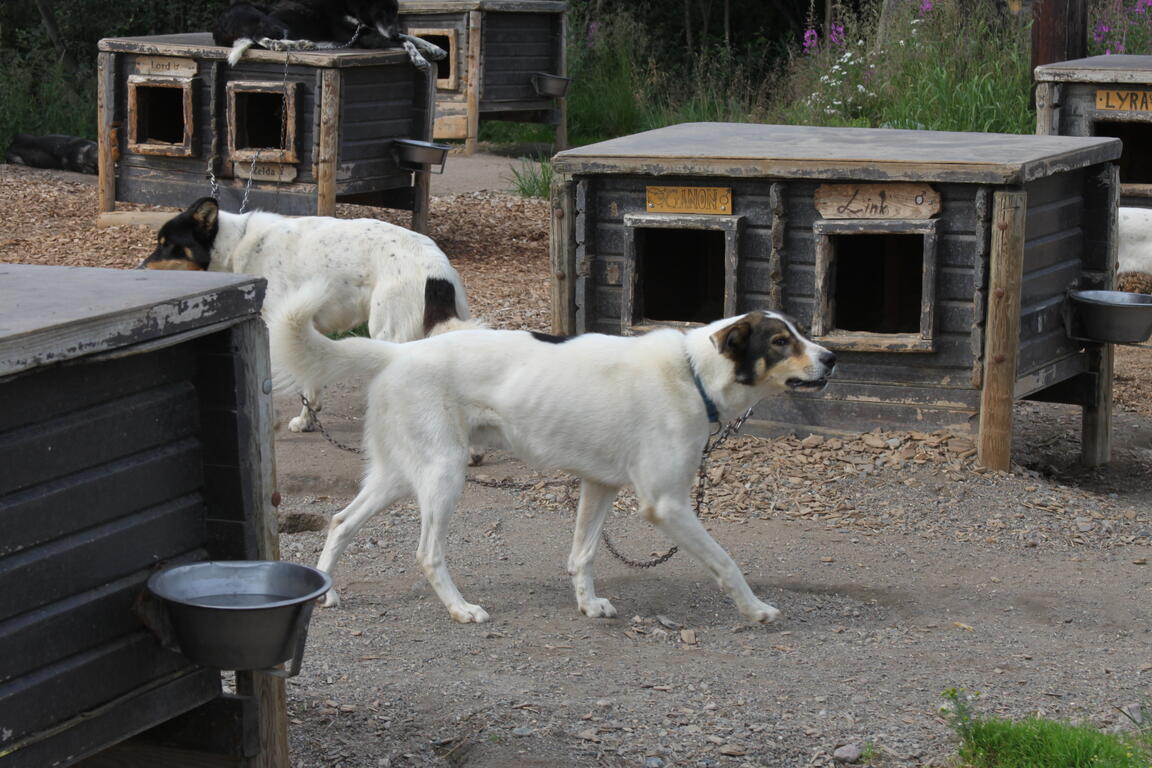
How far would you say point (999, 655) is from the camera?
4.52m

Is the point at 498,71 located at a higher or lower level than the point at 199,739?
higher

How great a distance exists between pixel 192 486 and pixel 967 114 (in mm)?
9721

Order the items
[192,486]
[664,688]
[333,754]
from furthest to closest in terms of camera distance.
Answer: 1. [664,688]
2. [333,754]
3. [192,486]

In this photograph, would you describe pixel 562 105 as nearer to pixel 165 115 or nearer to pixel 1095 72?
pixel 165 115

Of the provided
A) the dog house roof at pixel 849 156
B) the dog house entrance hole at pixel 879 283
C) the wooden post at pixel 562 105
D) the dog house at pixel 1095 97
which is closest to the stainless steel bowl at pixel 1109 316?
the dog house roof at pixel 849 156

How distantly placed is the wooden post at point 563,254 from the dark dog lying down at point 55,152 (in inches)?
340

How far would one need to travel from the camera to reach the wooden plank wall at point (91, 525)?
2.79 m

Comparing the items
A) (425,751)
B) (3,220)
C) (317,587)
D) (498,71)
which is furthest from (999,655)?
(498,71)

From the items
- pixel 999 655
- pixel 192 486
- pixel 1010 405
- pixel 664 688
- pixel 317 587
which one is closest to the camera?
pixel 317 587

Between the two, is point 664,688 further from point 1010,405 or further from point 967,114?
point 967,114

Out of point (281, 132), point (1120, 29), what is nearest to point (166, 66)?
point (281, 132)

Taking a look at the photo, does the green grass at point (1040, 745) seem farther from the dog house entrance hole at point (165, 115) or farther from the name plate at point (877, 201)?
the dog house entrance hole at point (165, 115)

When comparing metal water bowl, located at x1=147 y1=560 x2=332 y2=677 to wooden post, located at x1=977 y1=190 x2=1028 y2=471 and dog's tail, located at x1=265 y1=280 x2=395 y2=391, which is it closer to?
dog's tail, located at x1=265 y1=280 x2=395 y2=391

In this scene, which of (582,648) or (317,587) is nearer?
(317,587)
